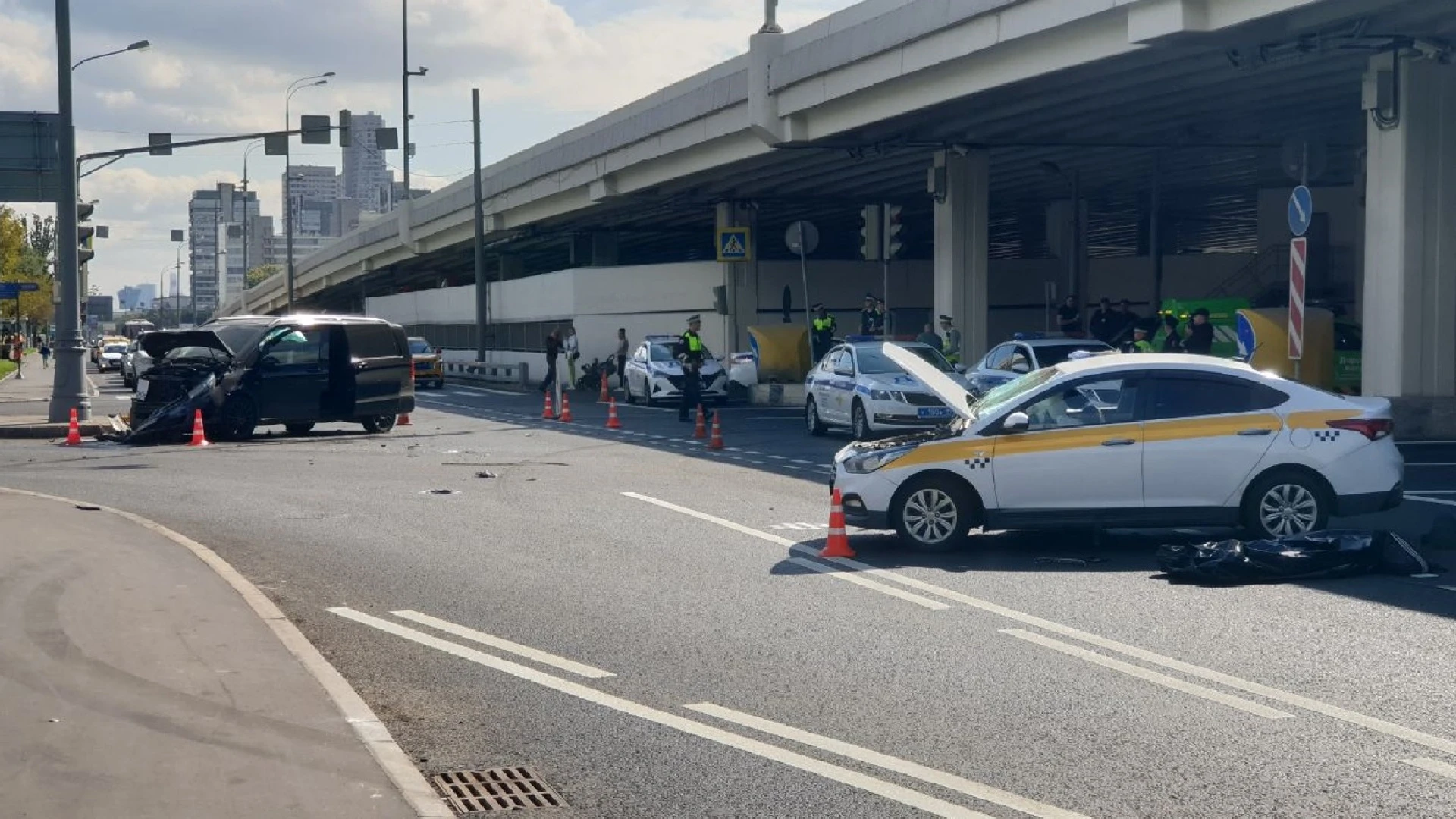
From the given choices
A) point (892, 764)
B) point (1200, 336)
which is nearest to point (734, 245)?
point (1200, 336)

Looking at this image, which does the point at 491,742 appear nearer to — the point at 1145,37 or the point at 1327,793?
the point at 1327,793

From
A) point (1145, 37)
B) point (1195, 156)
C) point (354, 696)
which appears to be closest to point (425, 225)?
point (1195, 156)

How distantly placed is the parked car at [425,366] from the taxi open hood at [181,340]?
2271cm

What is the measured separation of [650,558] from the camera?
13.5 m

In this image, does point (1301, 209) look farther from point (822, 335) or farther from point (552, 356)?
point (552, 356)

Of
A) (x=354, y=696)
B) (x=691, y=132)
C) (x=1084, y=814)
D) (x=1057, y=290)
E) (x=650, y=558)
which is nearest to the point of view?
(x=1084, y=814)

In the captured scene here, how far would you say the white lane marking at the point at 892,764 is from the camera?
6.39 metres

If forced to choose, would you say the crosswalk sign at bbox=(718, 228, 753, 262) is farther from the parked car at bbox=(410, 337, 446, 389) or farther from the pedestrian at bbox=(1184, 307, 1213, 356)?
the pedestrian at bbox=(1184, 307, 1213, 356)

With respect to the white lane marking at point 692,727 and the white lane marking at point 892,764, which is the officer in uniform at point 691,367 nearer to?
the white lane marking at point 692,727

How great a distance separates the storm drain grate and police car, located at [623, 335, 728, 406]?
100 feet

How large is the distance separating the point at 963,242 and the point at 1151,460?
25.4m

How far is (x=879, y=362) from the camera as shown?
86.2 feet

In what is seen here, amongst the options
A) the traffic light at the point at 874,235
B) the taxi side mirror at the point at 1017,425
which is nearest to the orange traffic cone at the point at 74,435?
the traffic light at the point at 874,235

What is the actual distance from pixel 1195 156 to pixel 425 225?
34960 millimetres
